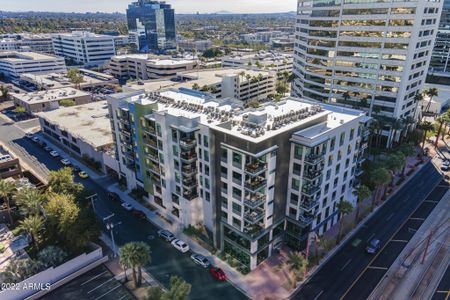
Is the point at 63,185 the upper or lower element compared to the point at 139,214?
upper

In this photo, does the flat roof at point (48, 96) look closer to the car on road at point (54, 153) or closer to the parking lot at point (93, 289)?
the car on road at point (54, 153)

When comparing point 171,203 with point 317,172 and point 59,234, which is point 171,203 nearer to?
point 59,234

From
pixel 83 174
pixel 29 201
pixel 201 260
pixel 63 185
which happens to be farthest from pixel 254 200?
pixel 83 174

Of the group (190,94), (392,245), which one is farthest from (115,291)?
(392,245)

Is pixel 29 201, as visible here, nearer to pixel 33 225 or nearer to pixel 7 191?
pixel 33 225

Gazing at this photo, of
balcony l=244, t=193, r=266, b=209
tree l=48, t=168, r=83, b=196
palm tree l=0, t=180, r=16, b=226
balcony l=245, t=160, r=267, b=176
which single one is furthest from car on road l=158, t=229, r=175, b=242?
palm tree l=0, t=180, r=16, b=226

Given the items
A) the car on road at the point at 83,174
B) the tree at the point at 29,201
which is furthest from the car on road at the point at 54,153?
the tree at the point at 29,201
